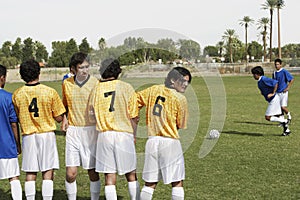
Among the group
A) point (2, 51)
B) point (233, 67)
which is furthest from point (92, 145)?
point (2, 51)

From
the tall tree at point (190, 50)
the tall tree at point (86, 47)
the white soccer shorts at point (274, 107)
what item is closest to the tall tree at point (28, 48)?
the white soccer shorts at point (274, 107)

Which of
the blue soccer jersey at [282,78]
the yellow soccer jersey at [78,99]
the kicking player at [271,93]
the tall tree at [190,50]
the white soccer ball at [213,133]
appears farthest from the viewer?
the blue soccer jersey at [282,78]

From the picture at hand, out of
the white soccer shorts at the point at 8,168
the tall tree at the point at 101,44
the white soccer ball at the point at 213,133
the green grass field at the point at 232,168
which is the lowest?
the green grass field at the point at 232,168

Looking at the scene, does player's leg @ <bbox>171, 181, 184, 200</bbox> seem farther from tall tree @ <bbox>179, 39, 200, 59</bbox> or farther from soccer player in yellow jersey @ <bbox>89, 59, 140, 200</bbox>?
tall tree @ <bbox>179, 39, 200, 59</bbox>

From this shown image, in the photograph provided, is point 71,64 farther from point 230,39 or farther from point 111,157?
point 230,39

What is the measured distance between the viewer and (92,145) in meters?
5.76

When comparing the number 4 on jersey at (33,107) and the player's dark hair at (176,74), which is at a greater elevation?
the player's dark hair at (176,74)

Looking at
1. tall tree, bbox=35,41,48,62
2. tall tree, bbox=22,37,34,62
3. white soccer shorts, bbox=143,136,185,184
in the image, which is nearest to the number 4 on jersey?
white soccer shorts, bbox=143,136,185,184

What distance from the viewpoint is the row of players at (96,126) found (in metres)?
5.16

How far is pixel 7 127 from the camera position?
565cm

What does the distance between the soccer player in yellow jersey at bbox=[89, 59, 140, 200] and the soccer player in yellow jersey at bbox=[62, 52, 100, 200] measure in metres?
0.32

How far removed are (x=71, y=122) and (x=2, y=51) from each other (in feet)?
314

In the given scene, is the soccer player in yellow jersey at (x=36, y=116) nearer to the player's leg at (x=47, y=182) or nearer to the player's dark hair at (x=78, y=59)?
the player's leg at (x=47, y=182)

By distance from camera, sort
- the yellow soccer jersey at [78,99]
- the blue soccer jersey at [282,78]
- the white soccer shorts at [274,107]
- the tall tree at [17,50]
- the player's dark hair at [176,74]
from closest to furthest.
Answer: the player's dark hair at [176,74]
the yellow soccer jersey at [78,99]
the white soccer shorts at [274,107]
the blue soccer jersey at [282,78]
the tall tree at [17,50]
